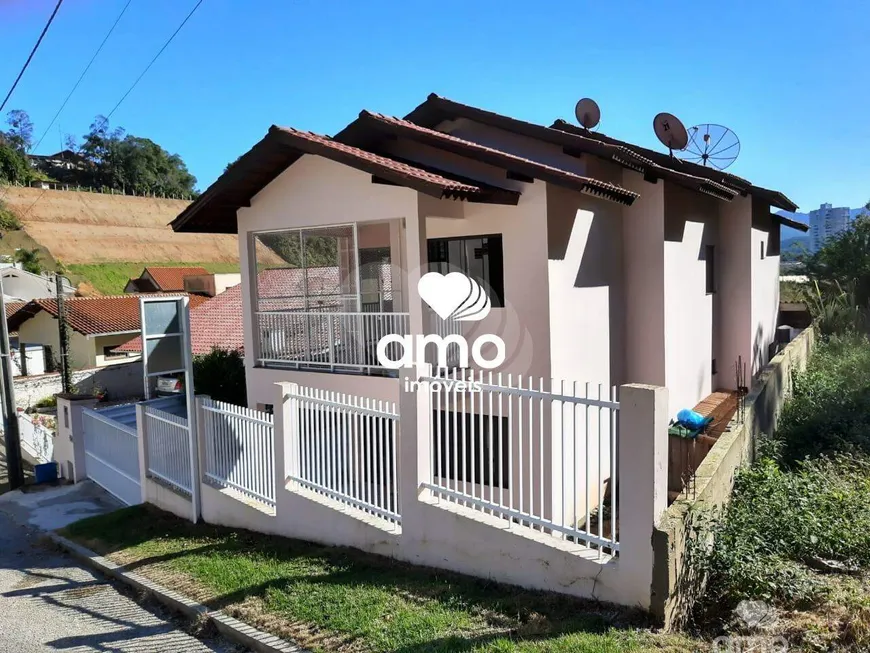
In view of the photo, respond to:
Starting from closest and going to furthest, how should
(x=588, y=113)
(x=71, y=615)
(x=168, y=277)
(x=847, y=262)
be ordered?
(x=71, y=615) → (x=588, y=113) → (x=847, y=262) → (x=168, y=277)

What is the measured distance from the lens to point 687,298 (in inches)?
420

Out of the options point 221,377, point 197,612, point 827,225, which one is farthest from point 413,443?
point 827,225

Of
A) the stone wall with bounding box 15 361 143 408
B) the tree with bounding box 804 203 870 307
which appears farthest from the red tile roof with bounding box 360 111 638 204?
Result: the stone wall with bounding box 15 361 143 408

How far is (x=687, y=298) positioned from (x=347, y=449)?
23.8 feet

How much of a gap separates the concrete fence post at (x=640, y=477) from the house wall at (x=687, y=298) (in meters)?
5.97

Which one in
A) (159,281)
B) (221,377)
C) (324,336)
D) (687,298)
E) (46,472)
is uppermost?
(159,281)

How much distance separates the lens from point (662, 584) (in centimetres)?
383

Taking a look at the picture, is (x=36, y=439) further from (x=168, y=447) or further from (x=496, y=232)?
(x=496, y=232)

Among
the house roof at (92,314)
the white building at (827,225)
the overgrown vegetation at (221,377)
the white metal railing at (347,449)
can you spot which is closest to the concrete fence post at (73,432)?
the overgrown vegetation at (221,377)

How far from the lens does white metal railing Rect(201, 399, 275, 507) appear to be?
6.88m

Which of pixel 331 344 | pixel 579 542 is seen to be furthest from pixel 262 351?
pixel 579 542

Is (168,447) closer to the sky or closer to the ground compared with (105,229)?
closer to the ground

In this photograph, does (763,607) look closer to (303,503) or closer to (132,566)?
(303,503)

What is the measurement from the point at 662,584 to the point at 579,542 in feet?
2.27
